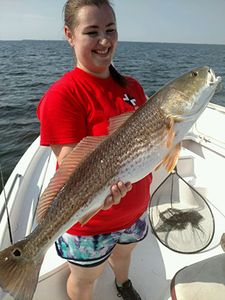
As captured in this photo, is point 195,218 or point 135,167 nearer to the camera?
point 135,167

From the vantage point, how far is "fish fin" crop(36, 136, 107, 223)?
7.13 feet

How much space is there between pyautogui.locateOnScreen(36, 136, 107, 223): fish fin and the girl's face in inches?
23.2

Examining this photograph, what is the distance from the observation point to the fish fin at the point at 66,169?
2.17 m

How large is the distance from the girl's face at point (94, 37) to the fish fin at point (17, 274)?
1348 mm

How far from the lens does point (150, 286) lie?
3.52 metres

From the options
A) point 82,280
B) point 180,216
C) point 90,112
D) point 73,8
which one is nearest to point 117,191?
point 90,112

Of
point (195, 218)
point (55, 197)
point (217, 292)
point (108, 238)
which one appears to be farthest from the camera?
point (195, 218)

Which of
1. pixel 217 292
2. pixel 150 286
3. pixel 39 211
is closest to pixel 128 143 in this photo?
pixel 39 211

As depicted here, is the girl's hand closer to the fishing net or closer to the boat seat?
the boat seat

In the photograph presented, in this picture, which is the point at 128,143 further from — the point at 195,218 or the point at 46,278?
the point at 195,218

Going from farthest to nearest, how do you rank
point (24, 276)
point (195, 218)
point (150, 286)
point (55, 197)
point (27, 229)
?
1. point (195, 218)
2. point (150, 286)
3. point (27, 229)
4. point (55, 197)
5. point (24, 276)

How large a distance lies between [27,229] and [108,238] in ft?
3.66

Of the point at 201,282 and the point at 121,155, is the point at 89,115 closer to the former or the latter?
the point at 121,155

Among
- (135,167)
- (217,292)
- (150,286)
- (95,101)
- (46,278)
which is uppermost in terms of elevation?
(95,101)
